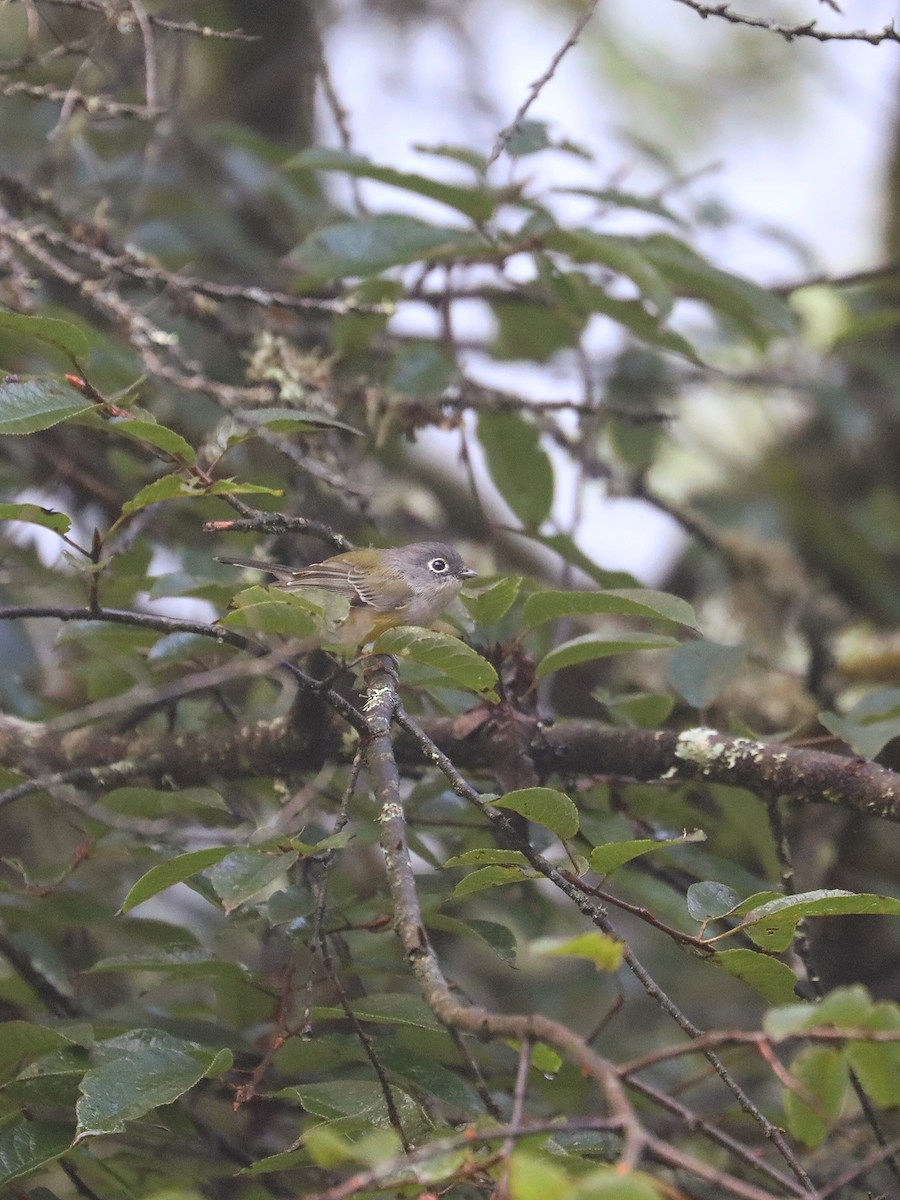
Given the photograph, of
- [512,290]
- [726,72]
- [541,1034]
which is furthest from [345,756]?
[726,72]

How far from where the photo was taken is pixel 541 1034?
4.27 feet

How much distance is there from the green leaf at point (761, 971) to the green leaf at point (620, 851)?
0.20m

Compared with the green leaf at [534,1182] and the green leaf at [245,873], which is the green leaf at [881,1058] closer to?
the green leaf at [534,1182]

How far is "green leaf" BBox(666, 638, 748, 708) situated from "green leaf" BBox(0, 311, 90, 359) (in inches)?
57.8

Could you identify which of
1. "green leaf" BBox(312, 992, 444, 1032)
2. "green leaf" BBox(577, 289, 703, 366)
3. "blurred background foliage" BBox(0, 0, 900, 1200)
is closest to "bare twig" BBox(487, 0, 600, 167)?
"blurred background foliage" BBox(0, 0, 900, 1200)

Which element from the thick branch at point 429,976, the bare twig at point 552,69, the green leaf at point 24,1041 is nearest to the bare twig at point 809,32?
the bare twig at point 552,69

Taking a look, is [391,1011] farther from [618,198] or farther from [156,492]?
[618,198]

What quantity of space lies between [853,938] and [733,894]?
316 centimetres

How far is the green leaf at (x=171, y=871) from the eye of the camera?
6.69 feet

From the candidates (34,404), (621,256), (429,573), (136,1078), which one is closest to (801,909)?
(136,1078)

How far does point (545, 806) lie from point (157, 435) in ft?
3.01

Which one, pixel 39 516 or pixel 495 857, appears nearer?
pixel 495 857

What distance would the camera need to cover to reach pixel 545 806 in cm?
192

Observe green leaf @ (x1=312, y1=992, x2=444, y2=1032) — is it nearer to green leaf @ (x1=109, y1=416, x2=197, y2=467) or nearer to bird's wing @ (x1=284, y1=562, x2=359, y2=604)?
green leaf @ (x1=109, y1=416, x2=197, y2=467)
